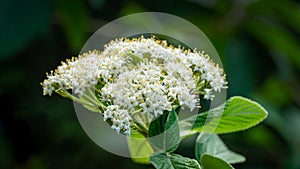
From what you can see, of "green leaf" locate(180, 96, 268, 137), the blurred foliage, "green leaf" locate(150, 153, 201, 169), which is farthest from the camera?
the blurred foliage

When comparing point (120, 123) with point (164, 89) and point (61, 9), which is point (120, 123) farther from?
point (61, 9)

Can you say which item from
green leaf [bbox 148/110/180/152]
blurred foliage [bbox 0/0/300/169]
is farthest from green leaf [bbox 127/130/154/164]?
blurred foliage [bbox 0/0/300/169]

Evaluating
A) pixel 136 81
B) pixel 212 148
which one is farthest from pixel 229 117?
pixel 136 81

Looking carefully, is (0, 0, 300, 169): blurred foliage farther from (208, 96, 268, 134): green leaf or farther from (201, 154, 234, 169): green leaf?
(201, 154, 234, 169): green leaf

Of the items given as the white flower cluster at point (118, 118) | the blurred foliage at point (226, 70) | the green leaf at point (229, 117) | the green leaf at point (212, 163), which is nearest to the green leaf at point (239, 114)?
the green leaf at point (229, 117)

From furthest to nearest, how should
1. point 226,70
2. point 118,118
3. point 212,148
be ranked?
1. point 226,70
2. point 212,148
3. point 118,118

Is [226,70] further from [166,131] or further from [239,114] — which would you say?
[166,131]

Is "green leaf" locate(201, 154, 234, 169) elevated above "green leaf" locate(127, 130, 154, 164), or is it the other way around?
"green leaf" locate(127, 130, 154, 164)
